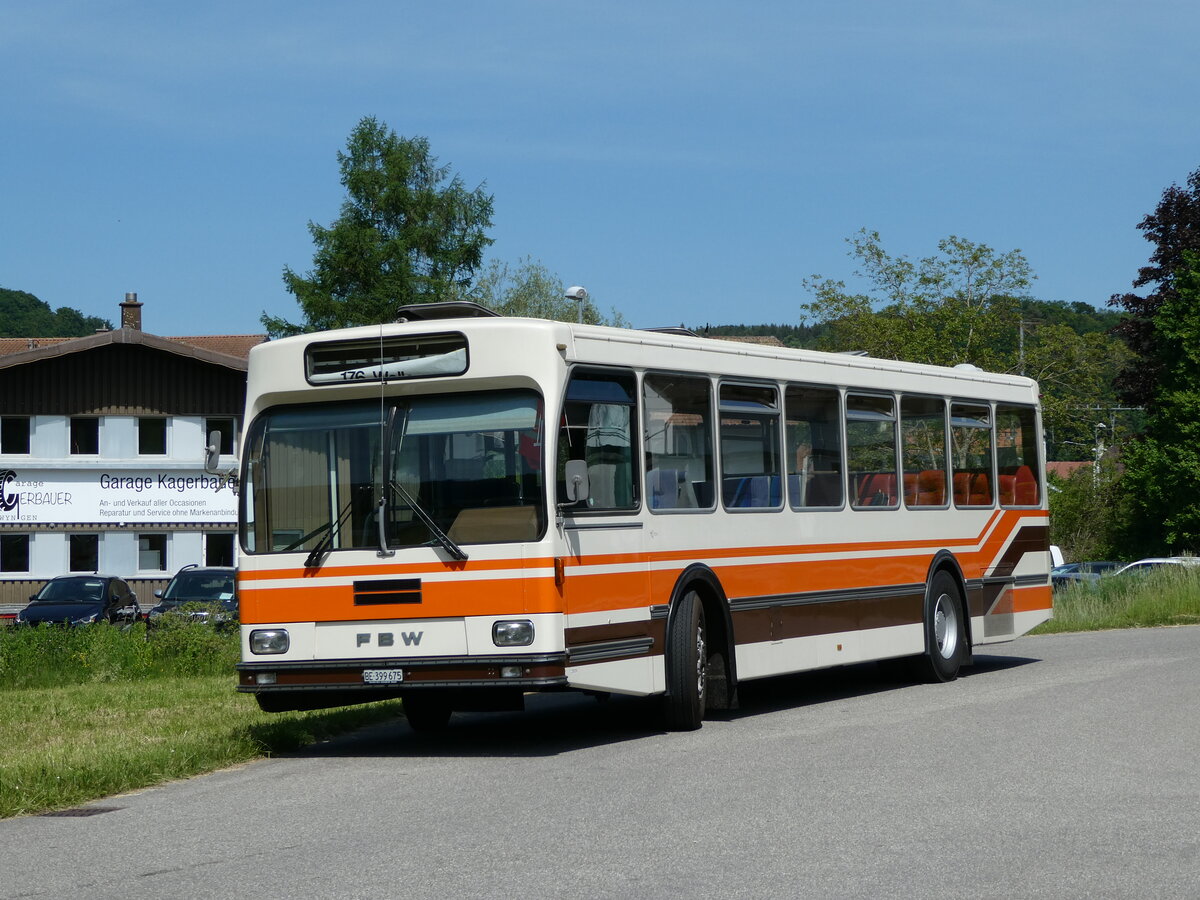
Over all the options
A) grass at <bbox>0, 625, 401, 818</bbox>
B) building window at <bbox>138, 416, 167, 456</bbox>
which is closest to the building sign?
building window at <bbox>138, 416, 167, 456</bbox>

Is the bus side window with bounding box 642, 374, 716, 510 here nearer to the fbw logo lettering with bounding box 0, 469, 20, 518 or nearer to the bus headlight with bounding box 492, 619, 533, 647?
the bus headlight with bounding box 492, 619, 533, 647

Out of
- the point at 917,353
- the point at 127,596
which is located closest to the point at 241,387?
the point at 127,596

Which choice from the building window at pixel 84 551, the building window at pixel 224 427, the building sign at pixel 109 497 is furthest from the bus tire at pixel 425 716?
the building window at pixel 84 551

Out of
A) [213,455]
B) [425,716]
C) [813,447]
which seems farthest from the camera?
[813,447]

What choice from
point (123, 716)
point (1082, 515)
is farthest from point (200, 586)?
point (1082, 515)

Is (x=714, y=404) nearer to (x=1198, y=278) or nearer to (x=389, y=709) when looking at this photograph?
(x=389, y=709)

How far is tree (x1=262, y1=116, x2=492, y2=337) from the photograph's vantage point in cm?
5756

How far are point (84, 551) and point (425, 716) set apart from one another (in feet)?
128

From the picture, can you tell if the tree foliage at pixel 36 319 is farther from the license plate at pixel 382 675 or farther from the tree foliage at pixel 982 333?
the license plate at pixel 382 675

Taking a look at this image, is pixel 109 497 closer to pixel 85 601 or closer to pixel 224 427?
pixel 224 427

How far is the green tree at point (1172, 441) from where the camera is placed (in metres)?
49.3

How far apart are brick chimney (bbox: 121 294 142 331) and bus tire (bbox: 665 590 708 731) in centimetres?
4795

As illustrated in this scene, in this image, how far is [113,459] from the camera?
5019cm

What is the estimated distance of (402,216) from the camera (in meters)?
59.8
